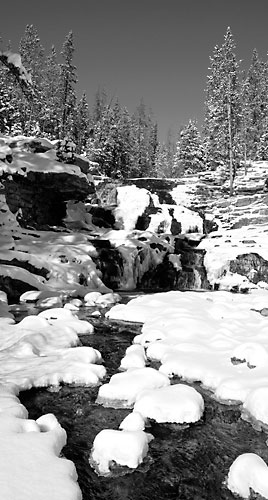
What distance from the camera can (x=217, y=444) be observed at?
433 cm

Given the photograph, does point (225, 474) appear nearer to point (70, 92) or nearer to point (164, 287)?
point (164, 287)

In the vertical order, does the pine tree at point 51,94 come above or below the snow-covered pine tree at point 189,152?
above

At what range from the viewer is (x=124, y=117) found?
44656 mm

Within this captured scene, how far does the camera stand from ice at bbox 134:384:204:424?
453 cm

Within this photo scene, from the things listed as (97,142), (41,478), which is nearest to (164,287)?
(41,478)

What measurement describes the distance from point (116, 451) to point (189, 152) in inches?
1670

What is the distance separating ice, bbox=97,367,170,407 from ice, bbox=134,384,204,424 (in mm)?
254

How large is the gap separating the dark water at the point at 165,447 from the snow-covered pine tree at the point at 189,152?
1571 inches

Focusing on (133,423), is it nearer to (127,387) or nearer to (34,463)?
(127,387)

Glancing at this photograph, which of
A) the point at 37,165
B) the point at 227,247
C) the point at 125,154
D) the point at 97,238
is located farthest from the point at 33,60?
the point at 227,247

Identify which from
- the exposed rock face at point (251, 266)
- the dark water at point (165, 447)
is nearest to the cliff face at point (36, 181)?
the exposed rock face at point (251, 266)

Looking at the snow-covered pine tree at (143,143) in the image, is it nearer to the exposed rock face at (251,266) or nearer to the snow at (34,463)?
the exposed rock face at (251,266)

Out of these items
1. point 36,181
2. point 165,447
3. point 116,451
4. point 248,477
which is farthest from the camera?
point 36,181

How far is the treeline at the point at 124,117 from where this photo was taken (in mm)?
32500
